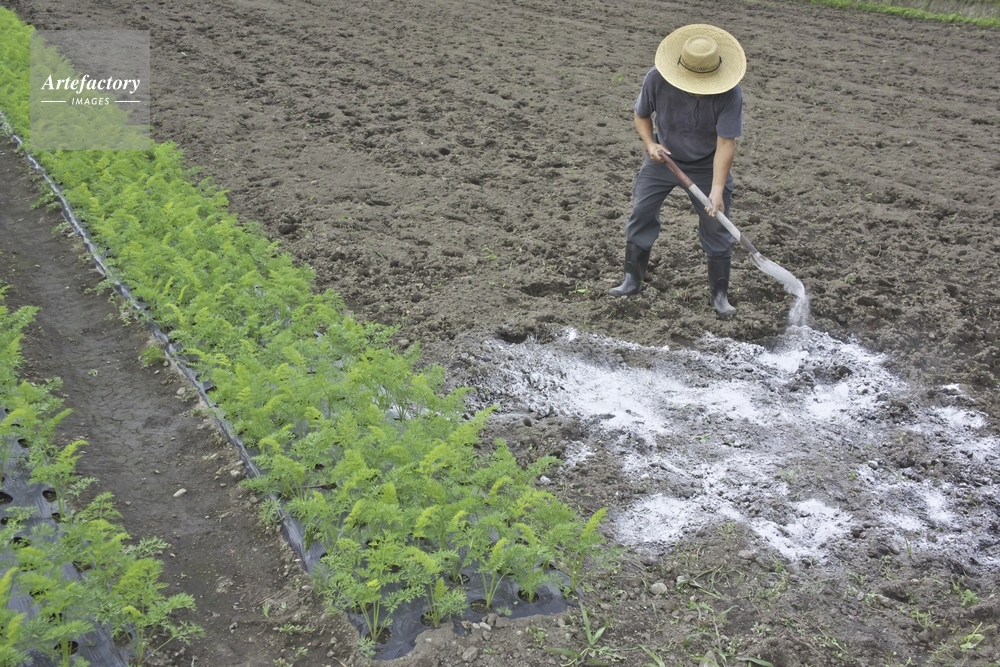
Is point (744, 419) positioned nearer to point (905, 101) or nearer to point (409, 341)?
point (409, 341)

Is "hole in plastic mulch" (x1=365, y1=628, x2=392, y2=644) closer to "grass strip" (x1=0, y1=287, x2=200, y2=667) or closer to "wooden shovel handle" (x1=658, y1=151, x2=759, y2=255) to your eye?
"grass strip" (x1=0, y1=287, x2=200, y2=667)

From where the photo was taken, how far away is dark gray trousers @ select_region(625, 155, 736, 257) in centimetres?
584

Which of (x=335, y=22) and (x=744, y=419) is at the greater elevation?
(x=335, y=22)

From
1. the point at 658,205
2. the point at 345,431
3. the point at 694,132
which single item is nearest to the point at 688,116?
the point at 694,132

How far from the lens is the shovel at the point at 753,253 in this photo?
5.55 meters

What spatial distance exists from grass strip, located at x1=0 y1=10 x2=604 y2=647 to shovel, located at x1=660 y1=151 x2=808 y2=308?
2.08 m

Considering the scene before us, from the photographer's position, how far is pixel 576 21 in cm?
1291

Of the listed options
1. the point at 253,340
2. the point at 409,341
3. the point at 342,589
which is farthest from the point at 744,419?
the point at 253,340

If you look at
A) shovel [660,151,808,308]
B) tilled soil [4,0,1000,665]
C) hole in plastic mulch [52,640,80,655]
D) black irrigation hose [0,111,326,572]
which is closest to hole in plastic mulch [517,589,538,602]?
tilled soil [4,0,1000,665]

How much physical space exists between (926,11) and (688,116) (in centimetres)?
988

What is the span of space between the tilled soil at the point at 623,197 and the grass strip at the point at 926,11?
0.31m

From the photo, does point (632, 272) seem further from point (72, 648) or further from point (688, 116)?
point (72, 648)

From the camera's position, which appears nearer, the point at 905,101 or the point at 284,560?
the point at 284,560

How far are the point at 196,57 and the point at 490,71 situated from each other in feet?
13.0
